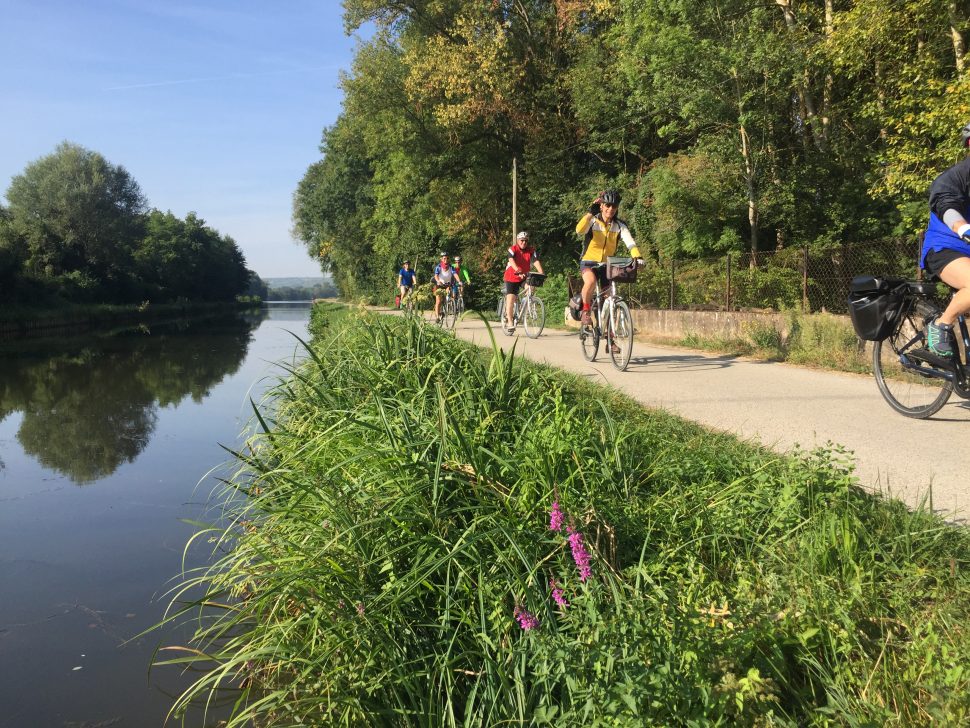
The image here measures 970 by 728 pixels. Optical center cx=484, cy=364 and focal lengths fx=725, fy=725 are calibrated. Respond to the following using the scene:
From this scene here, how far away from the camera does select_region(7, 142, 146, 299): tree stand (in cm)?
5034

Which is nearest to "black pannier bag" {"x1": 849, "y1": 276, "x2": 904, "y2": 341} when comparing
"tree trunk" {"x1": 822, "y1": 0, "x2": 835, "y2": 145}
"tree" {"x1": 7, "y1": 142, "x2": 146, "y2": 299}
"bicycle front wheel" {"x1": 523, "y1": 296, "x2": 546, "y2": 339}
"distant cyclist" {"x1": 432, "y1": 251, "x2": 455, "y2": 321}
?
"bicycle front wheel" {"x1": 523, "y1": 296, "x2": 546, "y2": 339}

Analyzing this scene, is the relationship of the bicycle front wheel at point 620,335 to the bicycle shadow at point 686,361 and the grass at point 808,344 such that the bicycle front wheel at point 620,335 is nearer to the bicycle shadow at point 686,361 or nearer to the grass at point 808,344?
the bicycle shadow at point 686,361

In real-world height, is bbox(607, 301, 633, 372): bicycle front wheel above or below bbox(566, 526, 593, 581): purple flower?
above

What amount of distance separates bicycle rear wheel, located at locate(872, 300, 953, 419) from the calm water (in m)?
4.84

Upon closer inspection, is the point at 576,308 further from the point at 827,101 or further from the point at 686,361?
the point at 827,101

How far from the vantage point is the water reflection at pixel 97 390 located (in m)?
11.0

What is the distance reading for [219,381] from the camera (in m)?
19.9

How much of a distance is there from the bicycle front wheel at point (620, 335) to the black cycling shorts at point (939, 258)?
3.46m

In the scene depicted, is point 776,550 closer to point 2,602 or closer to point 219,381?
point 2,602

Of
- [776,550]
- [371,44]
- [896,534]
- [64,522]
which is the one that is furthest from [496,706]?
[371,44]

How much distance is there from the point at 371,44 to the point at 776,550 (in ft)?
101

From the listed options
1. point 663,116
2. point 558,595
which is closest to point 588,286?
point 558,595

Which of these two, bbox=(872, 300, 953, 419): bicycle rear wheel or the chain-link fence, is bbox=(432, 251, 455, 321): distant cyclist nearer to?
the chain-link fence

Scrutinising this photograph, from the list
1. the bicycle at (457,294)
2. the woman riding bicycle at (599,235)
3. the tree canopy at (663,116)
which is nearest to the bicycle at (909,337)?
the woman riding bicycle at (599,235)
